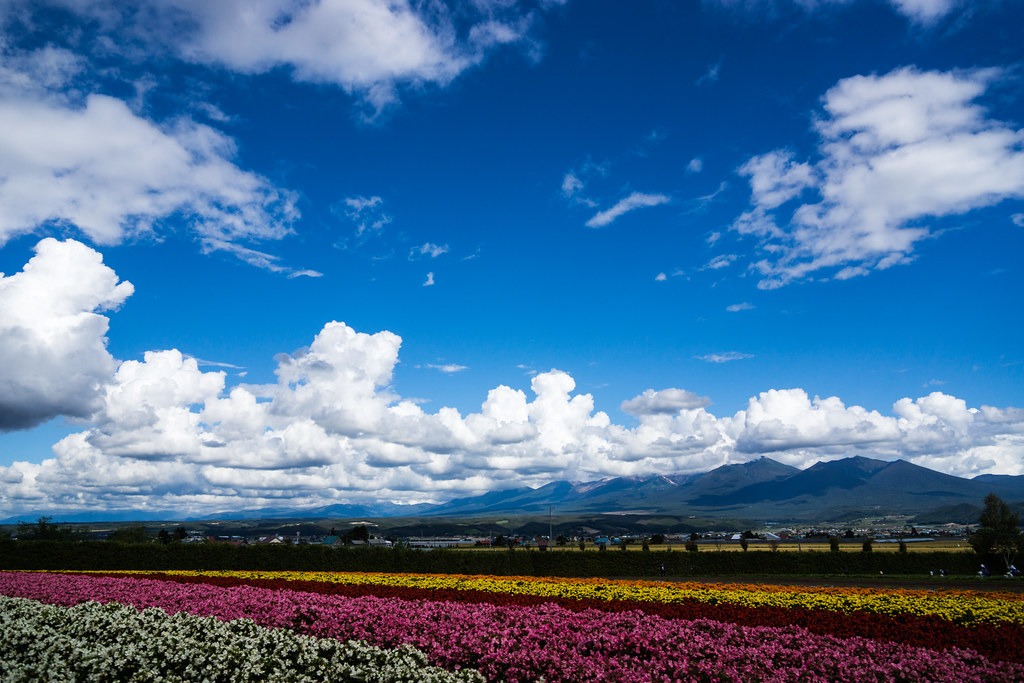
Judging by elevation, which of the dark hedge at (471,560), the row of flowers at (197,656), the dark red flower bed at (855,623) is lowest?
the dark hedge at (471,560)

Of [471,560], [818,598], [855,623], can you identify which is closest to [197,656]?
[855,623]

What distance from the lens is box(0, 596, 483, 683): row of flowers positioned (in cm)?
1103

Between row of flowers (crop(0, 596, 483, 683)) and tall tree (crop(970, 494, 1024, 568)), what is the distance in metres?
56.9

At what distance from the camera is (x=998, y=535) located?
5300 centimetres

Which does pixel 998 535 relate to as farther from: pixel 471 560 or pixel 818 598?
pixel 818 598

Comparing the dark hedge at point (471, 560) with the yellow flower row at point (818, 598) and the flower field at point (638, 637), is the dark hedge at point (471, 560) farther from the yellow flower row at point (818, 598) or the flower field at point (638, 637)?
the flower field at point (638, 637)

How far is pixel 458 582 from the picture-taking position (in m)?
30.8

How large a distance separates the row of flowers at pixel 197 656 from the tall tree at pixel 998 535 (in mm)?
56855

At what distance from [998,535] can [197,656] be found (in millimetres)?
61124

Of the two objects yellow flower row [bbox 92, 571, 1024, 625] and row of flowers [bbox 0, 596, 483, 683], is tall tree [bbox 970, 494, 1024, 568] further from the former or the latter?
row of flowers [bbox 0, 596, 483, 683]

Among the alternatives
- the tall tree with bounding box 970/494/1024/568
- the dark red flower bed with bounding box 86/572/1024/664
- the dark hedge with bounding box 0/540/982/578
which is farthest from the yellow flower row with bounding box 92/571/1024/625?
the tall tree with bounding box 970/494/1024/568

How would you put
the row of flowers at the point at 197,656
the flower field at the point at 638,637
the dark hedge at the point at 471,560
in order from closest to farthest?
the flower field at the point at 638,637 < the row of flowers at the point at 197,656 < the dark hedge at the point at 471,560

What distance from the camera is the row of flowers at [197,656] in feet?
36.2

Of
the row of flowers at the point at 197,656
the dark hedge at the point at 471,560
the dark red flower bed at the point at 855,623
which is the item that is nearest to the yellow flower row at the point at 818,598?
the dark red flower bed at the point at 855,623
